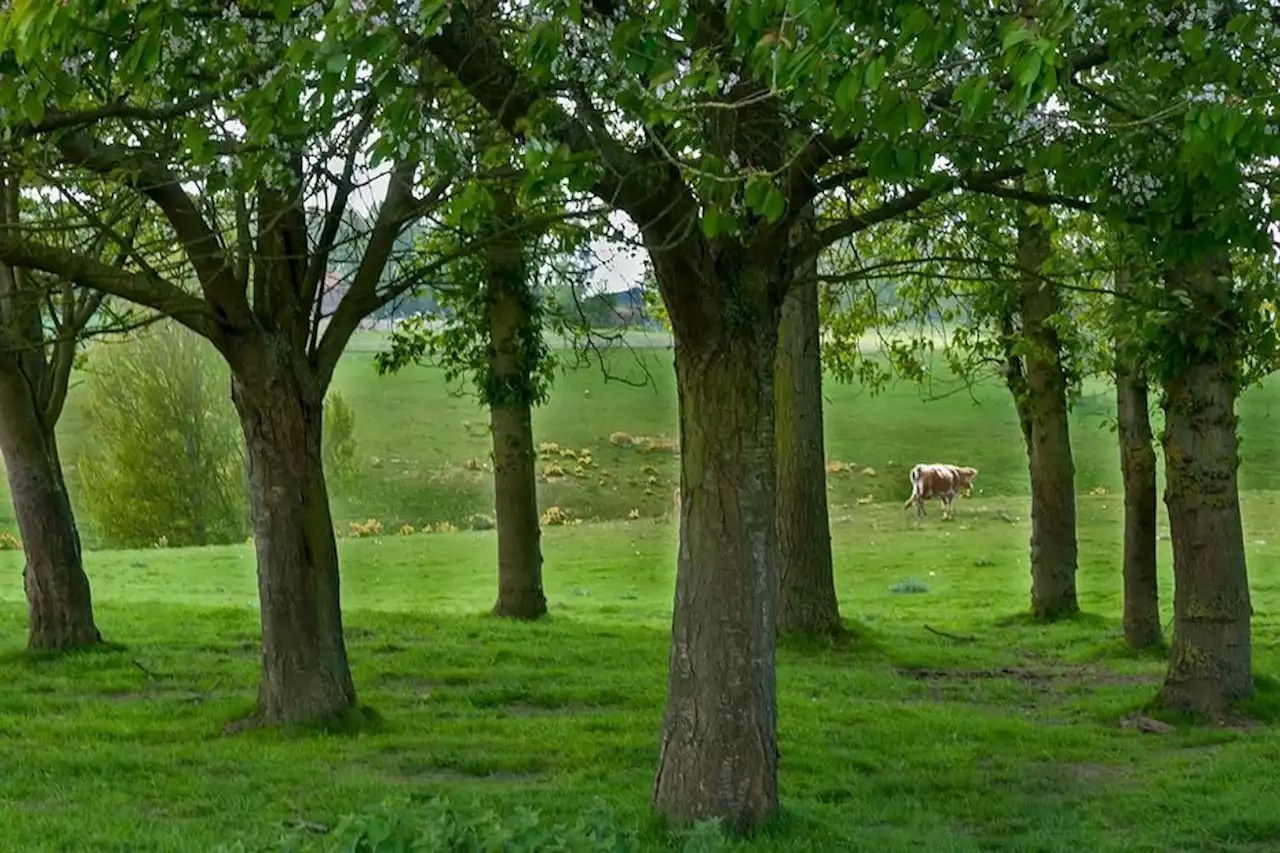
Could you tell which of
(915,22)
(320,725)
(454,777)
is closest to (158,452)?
(320,725)

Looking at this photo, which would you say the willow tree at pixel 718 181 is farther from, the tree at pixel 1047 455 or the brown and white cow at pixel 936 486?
the brown and white cow at pixel 936 486

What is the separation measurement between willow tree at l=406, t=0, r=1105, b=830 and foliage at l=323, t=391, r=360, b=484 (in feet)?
145

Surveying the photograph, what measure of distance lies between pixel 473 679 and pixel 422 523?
35.5m

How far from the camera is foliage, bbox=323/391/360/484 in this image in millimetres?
52281

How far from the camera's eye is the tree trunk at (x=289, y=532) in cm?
1232

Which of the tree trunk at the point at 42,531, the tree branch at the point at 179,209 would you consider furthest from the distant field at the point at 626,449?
the tree branch at the point at 179,209

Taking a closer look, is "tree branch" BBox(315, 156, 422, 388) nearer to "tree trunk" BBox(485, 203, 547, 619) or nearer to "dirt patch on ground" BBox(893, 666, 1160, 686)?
"tree trunk" BBox(485, 203, 547, 619)

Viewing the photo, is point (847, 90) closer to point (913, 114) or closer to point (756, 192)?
point (913, 114)

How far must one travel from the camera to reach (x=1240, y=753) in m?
11.5

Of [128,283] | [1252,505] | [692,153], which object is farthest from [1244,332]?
[1252,505]

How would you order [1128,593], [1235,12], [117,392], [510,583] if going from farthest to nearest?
[117,392], [510,583], [1128,593], [1235,12]

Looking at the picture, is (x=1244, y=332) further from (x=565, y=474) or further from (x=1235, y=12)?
(x=565, y=474)

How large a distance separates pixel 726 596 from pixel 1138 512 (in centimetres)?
1073

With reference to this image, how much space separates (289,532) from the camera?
1245 cm
